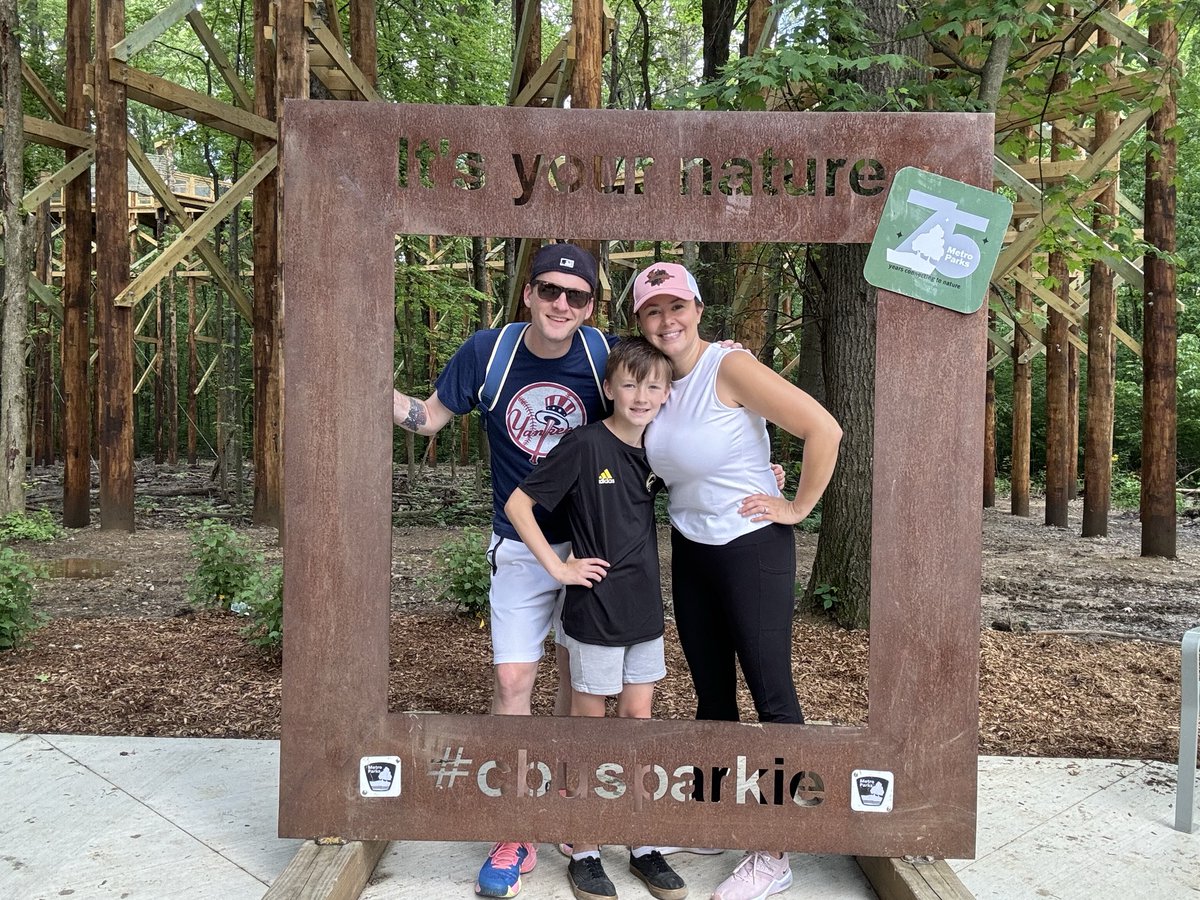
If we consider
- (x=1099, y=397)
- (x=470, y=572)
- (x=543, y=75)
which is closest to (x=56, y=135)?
(x=543, y=75)

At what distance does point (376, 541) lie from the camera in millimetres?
2607

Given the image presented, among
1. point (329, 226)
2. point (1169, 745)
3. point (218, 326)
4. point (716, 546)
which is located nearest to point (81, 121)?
point (218, 326)

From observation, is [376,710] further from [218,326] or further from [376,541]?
[218,326]

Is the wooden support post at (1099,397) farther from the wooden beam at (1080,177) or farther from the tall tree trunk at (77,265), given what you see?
the tall tree trunk at (77,265)

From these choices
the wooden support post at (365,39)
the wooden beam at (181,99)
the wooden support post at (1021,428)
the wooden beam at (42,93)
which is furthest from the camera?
the wooden support post at (1021,428)

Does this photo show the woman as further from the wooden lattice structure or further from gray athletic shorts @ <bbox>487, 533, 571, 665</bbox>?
the wooden lattice structure

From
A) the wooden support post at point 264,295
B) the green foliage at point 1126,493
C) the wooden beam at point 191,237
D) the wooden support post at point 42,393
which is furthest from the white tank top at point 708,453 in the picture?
the wooden support post at point 42,393

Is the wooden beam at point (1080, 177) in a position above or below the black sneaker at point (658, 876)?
above

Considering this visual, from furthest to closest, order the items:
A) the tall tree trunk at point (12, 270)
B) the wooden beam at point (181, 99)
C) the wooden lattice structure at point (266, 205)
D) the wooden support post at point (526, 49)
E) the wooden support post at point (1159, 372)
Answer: the tall tree trunk at point (12, 270) → the wooden support post at point (1159, 372) → the wooden beam at point (181, 99) → the wooden lattice structure at point (266, 205) → the wooden support post at point (526, 49)

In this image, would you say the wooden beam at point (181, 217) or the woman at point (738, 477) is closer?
the woman at point (738, 477)

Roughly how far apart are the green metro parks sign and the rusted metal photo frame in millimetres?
43

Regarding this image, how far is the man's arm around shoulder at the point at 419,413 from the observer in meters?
2.74

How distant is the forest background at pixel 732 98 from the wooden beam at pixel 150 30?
3.37 m

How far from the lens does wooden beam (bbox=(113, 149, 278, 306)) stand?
9.03 m
